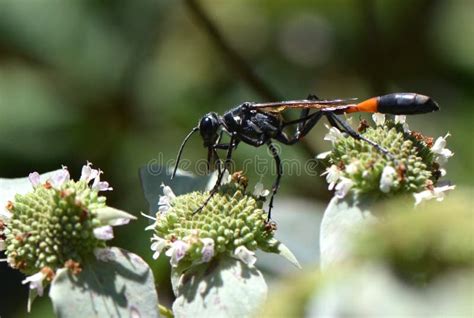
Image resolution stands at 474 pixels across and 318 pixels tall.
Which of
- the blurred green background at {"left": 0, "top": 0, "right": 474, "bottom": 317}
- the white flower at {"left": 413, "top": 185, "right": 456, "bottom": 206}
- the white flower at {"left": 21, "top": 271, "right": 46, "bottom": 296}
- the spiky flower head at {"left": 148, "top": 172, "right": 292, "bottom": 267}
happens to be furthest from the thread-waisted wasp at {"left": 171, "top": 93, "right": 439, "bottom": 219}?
the blurred green background at {"left": 0, "top": 0, "right": 474, "bottom": 317}

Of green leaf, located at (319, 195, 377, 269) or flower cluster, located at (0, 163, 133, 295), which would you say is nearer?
green leaf, located at (319, 195, 377, 269)

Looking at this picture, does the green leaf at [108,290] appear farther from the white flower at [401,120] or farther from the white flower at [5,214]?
the white flower at [401,120]

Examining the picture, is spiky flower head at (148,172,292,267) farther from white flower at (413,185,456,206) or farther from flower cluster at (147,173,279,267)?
white flower at (413,185,456,206)

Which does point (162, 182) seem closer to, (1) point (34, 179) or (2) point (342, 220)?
(1) point (34, 179)

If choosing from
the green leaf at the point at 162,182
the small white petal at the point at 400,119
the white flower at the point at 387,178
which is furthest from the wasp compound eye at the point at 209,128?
the white flower at the point at 387,178

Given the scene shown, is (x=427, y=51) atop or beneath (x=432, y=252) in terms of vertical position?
atop

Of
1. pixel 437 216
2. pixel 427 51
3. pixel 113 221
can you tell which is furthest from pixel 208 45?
pixel 437 216

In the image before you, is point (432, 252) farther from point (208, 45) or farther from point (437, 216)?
A: point (208, 45)

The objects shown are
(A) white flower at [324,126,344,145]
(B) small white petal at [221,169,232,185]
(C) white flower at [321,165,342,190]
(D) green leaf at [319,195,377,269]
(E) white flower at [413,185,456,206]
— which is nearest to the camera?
(D) green leaf at [319,195,377,269]
